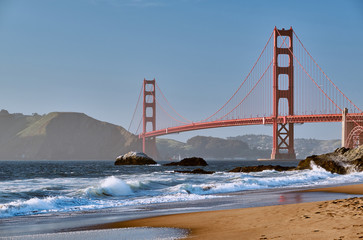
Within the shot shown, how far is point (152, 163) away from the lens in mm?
56375

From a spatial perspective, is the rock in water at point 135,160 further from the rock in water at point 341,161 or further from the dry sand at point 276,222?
the dry sand at point 276,222

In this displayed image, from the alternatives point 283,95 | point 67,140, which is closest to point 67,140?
point 67,140

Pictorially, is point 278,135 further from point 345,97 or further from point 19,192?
point 19,192

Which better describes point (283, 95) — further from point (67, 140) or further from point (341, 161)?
point (67, 140)

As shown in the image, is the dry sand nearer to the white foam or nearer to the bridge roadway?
the white foam

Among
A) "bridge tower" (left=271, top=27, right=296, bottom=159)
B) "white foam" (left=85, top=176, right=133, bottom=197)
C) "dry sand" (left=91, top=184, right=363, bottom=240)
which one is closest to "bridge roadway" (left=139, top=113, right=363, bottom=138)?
"bridge tower" (left=271, top=27, right=296, bottom=159)

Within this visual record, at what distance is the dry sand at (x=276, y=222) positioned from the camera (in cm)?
713

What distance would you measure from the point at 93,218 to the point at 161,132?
76398 millimetres

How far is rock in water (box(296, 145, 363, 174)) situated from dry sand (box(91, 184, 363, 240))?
836 inches

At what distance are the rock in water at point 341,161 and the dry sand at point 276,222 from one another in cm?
2124

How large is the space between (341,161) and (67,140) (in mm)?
147616

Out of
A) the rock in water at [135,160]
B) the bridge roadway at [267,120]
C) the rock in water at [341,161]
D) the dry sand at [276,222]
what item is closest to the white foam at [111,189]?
the dry sand at [276,222]

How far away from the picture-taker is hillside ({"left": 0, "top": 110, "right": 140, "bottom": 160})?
163 metres

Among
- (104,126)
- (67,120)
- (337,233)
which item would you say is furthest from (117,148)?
(337,233)
